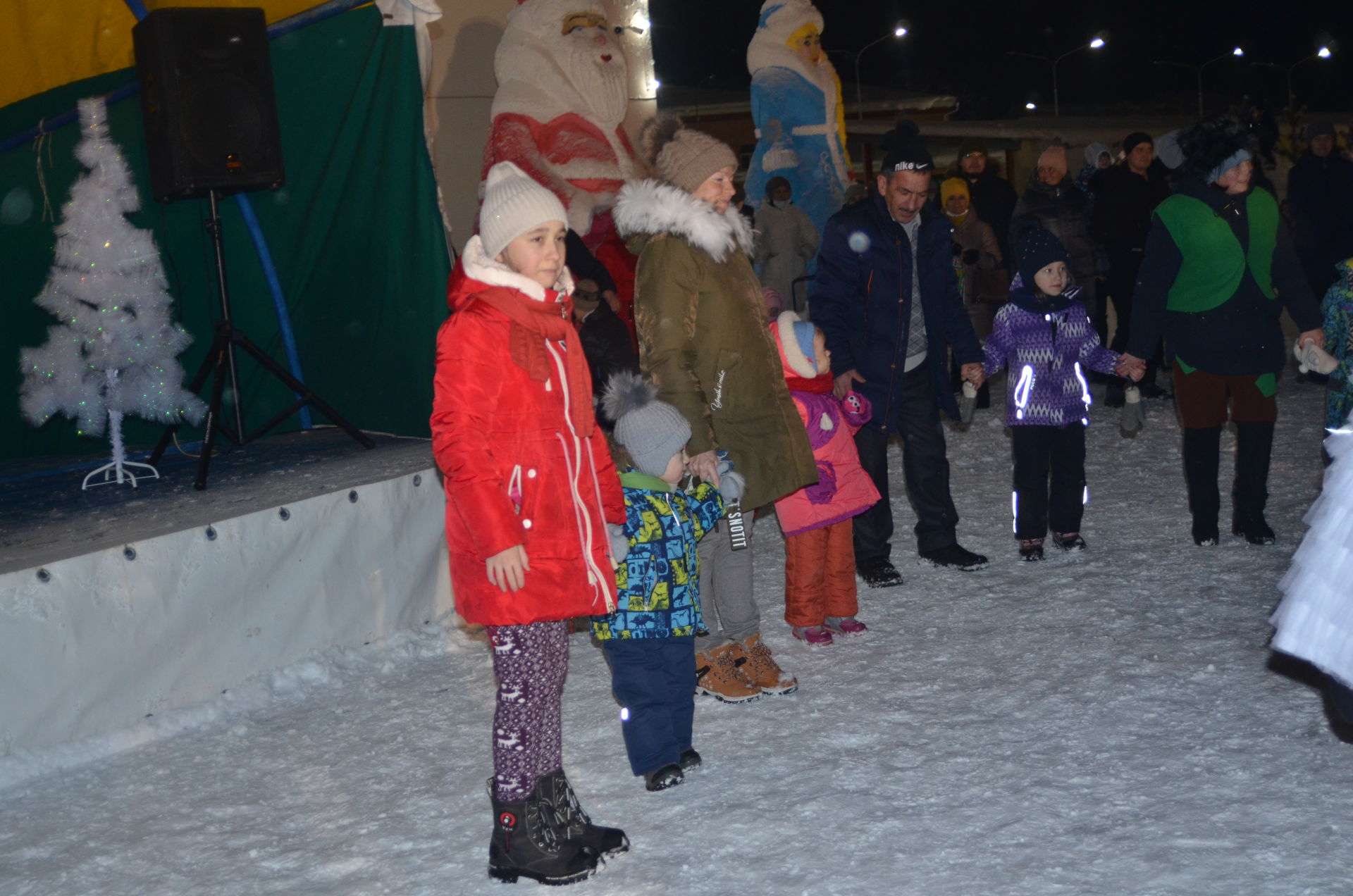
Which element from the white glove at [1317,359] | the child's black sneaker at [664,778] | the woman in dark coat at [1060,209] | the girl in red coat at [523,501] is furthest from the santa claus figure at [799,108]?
the child's black sneaker at [664,778]

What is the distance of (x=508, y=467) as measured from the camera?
103 inches

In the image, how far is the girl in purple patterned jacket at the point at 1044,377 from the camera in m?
4.80

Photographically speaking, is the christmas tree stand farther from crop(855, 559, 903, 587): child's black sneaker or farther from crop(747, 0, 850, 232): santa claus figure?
crop(747, 0, 850, 232): santa claus figure

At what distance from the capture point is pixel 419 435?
585 cm

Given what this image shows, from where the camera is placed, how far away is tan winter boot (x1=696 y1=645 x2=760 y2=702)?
3.65 meters

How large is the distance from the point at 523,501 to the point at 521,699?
16.4 inches

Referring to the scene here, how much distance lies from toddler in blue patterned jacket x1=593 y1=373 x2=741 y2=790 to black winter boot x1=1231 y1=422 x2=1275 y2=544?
274 centimetres

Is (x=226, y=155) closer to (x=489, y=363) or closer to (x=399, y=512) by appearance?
(x=399, y=512)

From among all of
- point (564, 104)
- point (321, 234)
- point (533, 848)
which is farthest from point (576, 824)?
point (321, 234)

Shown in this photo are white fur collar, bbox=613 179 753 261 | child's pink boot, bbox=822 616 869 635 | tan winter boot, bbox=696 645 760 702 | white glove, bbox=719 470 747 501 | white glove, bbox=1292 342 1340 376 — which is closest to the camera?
white glove, bbox=719 470 747 501

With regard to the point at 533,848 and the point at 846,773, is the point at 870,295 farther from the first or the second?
the point at 533,848

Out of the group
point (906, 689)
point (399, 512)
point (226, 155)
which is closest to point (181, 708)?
point (399, 512)

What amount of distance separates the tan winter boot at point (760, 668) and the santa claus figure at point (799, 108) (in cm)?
517

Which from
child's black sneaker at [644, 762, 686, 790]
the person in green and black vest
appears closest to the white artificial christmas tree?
child's black sneaker at [644, 762, 686, 790]
